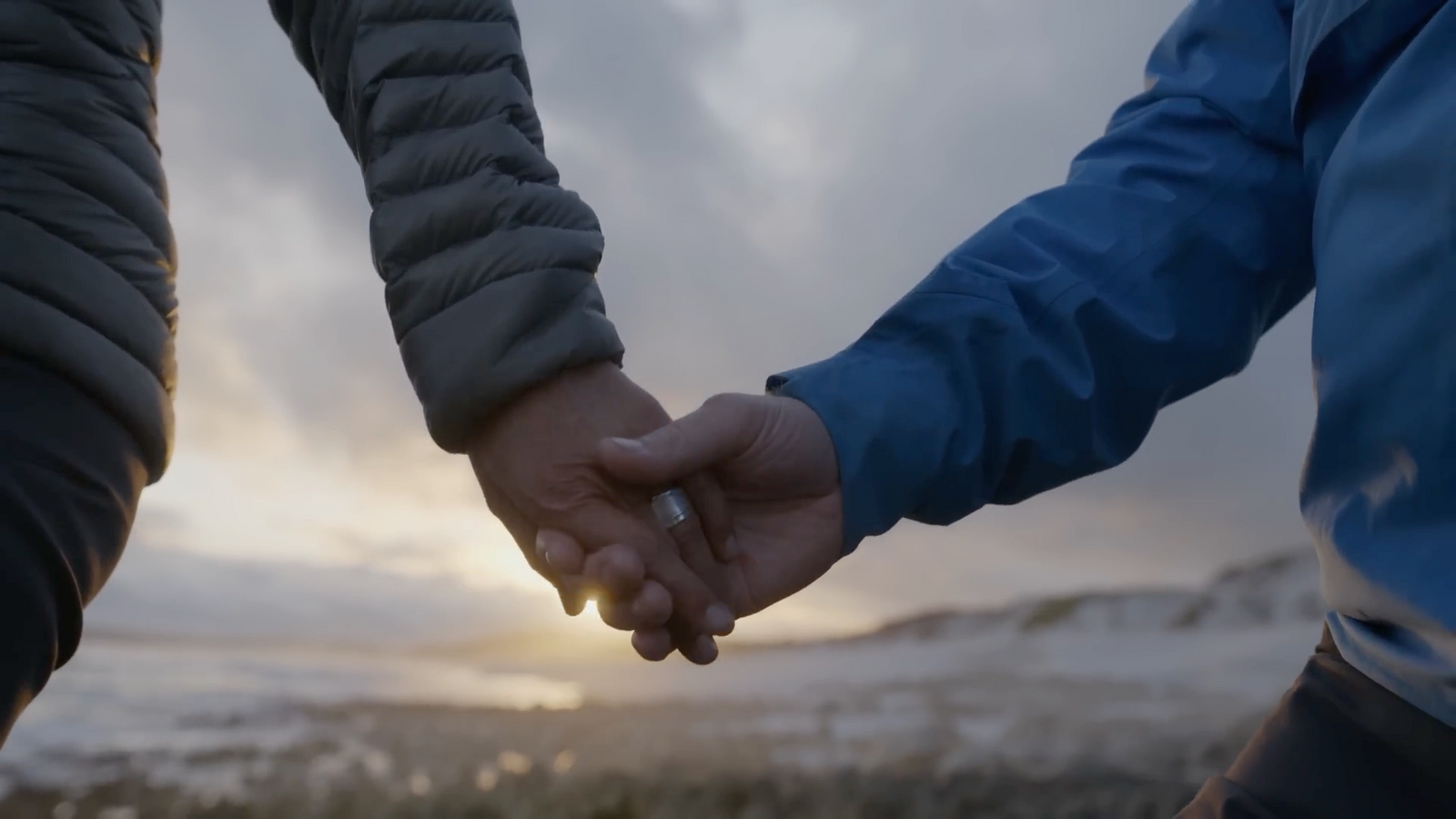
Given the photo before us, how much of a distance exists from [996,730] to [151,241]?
16.6ft

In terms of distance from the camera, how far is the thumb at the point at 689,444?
5.18 feet

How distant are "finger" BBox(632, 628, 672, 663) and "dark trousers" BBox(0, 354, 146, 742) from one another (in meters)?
0.79

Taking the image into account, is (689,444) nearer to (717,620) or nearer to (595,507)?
(595,507)

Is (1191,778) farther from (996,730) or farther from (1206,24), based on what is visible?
(1206,24)

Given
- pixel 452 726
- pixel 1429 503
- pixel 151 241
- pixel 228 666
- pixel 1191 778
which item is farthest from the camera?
pixel 228 666

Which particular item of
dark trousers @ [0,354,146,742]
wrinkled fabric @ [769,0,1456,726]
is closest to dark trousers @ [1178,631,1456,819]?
wrinkled fabric @ [769,0,1456,726]

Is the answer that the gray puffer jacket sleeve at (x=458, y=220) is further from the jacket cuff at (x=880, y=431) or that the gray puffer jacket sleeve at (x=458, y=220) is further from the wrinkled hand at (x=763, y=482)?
the jacket cuff at (x=880, y=431)

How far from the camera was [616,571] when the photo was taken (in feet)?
5.15

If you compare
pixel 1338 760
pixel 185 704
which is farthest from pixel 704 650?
pixel 185 704

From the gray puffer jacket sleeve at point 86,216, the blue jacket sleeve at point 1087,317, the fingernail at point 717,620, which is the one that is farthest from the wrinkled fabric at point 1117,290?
the gray puffer jacket sleeve at point 86,216

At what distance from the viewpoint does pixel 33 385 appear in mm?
1365

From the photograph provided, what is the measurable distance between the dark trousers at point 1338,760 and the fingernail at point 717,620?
0.73 meters

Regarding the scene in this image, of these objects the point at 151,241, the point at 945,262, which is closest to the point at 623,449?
the point at 945,262

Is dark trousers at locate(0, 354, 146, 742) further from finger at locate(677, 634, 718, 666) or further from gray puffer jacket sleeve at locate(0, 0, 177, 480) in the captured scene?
finger at locate(677, 634, 718, 666)
